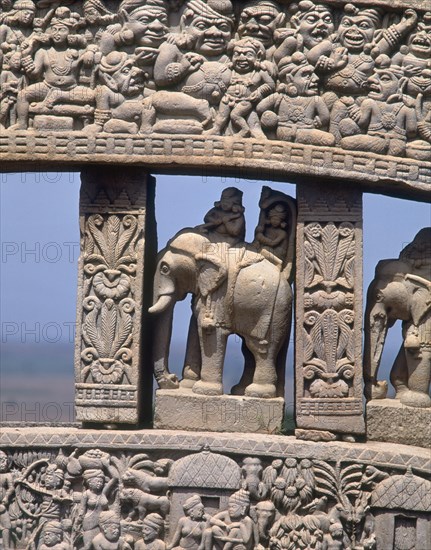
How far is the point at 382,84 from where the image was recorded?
28.5 ft

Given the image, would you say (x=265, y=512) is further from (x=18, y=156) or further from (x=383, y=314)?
(x=18, y=156)

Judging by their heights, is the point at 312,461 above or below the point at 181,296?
below

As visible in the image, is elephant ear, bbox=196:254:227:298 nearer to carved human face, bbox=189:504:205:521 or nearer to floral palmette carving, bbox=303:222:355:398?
floral palmette carving, bbox=303:222:355:398

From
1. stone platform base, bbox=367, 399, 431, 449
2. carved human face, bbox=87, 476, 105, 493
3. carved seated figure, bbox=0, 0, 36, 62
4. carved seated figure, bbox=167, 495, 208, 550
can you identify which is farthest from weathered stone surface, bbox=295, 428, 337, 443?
carved seated figure, bbox=0, 0, 36, 62

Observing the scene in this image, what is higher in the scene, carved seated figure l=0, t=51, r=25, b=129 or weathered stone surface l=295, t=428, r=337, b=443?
carved seated figure l=0, t=51, r=25, b=129

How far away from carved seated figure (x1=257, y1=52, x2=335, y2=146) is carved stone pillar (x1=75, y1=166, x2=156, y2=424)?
30.9 inches

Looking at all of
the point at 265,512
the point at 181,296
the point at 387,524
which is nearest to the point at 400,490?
the point at 387,524

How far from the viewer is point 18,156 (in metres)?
8.65

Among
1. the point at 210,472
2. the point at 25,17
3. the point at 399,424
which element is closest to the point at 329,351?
the point at 399,424

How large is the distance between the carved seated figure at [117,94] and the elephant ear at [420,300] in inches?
69.6

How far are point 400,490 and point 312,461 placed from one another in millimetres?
498

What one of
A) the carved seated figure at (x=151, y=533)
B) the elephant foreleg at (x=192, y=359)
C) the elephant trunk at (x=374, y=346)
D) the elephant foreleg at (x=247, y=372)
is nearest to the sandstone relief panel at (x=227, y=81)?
the elephant trunk at (x=374, y=346)

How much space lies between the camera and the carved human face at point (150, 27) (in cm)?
866

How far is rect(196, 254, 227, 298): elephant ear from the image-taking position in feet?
28.6
